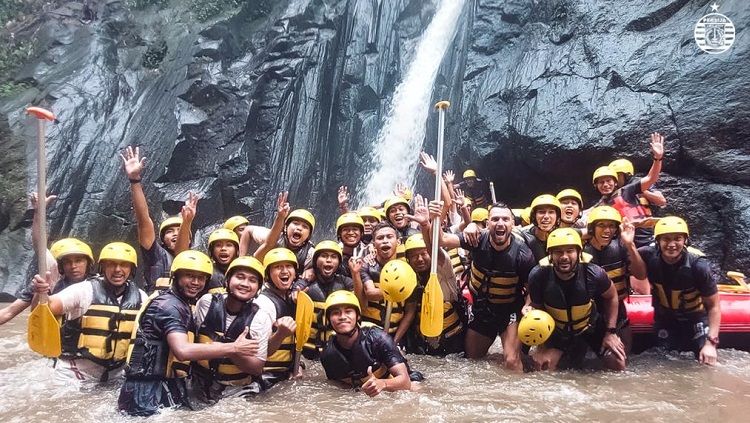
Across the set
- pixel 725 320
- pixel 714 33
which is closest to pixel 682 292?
pixel 725 320

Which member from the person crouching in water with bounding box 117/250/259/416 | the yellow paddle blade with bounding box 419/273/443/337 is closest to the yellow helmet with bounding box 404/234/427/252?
the yellow paddle blade with bounding box 419/273/443/337

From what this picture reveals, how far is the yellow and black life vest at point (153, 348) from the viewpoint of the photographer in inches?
146

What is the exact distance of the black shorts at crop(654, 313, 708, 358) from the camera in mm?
5023

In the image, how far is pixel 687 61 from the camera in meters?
8.85

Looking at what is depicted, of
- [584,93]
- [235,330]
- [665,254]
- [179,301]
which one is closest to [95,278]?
[179,301]

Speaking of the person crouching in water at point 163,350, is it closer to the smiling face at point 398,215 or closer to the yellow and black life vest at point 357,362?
the yellow and black life vest at point 357,362

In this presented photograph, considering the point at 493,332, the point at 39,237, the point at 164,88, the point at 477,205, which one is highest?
the point at 164,88

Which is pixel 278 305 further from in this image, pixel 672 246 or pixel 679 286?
pixel 679 286

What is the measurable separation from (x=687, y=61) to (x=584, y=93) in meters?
1.77

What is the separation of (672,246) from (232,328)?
4.19m

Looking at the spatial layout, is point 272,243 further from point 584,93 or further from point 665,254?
point 584,93

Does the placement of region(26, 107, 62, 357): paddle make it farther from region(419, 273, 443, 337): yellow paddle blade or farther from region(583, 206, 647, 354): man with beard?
region(583, 206, 647, 354): man with beard

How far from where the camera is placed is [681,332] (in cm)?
517

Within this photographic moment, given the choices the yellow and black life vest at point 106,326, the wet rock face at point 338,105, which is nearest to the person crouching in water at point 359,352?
the yellow and black life vest at point 106,326
